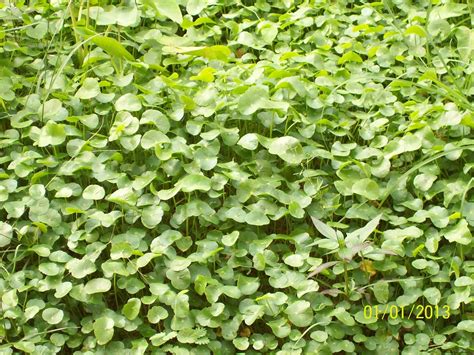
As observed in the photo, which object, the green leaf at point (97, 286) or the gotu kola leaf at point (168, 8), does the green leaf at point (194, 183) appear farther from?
the gotu kola leaf at point (168, 8)

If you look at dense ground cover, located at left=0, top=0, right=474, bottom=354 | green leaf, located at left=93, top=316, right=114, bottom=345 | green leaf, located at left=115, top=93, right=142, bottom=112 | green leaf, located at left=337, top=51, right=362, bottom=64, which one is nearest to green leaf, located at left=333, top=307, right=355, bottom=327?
dense ground cover, located at left=0, top=0, right=474, bottom=354

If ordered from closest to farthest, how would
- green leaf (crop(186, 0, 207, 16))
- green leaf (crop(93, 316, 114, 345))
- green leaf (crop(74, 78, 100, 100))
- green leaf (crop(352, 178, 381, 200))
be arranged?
green leaf (crop(93, 316, 114, 345)) < green leaf (crop(352, 178, 381, 200)) < green leaf (crop(74, 78, 100, 100)) < green leaf (crop(186, 0, 207, 16))

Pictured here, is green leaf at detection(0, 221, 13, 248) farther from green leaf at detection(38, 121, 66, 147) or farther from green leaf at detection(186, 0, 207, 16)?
green leaf at detection(186, 0, 207, 16)

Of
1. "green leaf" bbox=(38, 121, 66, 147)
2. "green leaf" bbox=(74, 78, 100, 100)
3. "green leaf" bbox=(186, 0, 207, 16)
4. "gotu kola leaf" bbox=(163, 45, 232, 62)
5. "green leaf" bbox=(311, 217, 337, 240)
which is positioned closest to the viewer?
"green leaf" bbox=(311, 217, 337, 240)

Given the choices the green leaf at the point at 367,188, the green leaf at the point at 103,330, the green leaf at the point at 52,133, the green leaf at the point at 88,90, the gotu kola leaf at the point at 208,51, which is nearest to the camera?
the green leaf at the point at 103,330

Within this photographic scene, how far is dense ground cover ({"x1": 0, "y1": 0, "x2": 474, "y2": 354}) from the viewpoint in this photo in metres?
2.22

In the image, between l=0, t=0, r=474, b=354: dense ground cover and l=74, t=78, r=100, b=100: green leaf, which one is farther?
l=74, t=78, r=100, b=100: green leaf

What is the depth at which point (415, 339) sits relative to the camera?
2.23m

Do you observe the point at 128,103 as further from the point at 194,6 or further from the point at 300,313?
the point at 300,313
